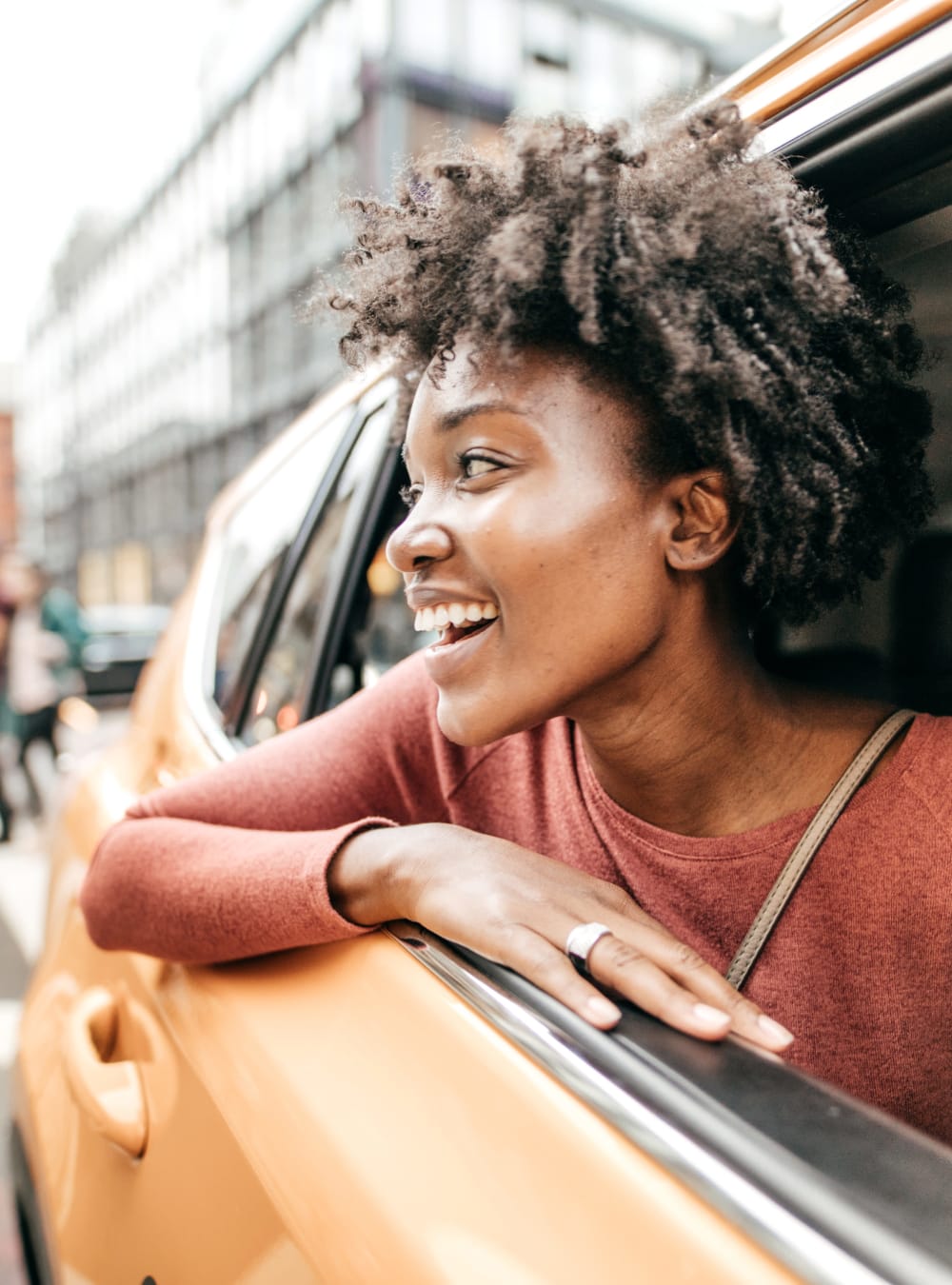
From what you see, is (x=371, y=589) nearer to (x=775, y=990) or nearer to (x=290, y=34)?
(x=775, y=990)

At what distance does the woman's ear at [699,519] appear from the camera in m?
1.25

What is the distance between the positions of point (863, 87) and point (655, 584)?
53 centimetres

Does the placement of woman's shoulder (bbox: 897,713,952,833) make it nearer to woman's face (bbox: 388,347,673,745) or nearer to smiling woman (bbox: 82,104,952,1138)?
smiling woman (bbox: 82,104,952,1138)

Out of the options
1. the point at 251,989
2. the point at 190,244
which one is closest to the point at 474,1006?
the point at 251,989

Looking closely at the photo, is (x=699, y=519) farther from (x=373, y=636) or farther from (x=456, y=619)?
(x=373, y=636)

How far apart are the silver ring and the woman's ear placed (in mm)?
444

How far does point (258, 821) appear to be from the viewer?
1528 mm

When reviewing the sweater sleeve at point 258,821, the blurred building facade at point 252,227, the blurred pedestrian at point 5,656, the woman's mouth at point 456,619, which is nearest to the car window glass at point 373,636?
the sweater sleeve at point 258,821

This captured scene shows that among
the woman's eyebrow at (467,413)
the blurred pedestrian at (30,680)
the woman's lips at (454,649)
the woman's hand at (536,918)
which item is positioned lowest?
the blurred pedestrian at (30,680)

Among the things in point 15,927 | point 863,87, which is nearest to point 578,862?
point 863,87

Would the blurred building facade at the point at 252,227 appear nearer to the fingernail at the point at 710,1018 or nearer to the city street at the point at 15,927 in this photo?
the city street at the point at 15,927

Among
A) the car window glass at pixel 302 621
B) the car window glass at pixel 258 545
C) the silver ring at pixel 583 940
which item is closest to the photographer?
the silver ring at pixel 583 940

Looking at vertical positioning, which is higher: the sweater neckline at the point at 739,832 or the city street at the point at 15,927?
the sweater neckline at the point at 739,832

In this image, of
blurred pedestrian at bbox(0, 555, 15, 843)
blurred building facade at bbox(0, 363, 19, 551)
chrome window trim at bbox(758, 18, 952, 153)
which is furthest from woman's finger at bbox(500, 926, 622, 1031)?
blurred building facade at bbox(0, 363, 19, 551)
